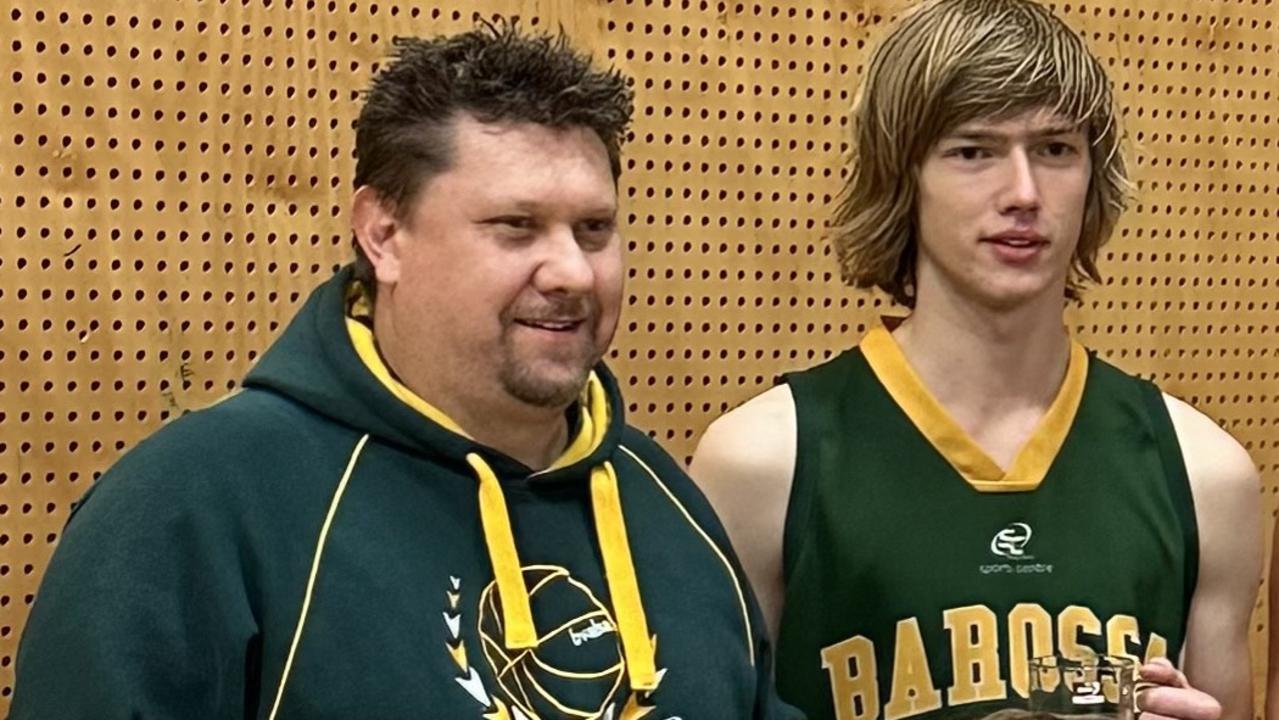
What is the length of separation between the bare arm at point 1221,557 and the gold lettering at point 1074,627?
17cm

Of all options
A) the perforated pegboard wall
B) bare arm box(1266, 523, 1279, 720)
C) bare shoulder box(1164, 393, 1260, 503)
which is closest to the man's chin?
the perforated pegboard wall

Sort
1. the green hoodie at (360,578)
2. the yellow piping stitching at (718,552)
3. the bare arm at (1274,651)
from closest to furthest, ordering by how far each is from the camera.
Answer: the green hoodie at (360,578), the yellow piping stitching at (718,552), the bare arm at (1274,651)

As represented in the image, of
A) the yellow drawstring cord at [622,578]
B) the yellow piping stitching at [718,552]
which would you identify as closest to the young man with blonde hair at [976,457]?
the yellow piping stitching at [718,552]

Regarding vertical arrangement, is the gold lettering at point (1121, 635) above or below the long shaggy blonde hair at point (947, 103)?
below

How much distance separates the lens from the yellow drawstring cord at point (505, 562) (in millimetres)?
1354

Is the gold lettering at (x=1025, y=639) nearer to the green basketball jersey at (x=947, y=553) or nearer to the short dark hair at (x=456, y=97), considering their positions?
the green basketball jersey at (x=947, y=553)

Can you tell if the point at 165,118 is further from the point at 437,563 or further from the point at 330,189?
the point at 437,563

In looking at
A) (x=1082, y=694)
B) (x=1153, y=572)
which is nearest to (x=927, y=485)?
(x=1153, y=572)

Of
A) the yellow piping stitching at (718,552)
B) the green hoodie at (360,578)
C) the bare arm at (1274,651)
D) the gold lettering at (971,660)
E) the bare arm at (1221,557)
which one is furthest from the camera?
the bare arm at (1274,651)

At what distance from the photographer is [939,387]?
1775 millimetres

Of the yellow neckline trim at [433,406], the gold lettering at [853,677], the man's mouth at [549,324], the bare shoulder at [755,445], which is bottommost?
the gold lettering at [853,677]

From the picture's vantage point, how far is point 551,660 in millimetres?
1376

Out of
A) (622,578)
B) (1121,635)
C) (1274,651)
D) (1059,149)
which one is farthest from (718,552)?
(1274,651)

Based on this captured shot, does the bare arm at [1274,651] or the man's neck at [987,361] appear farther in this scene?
the bare arm at [1274,651]
